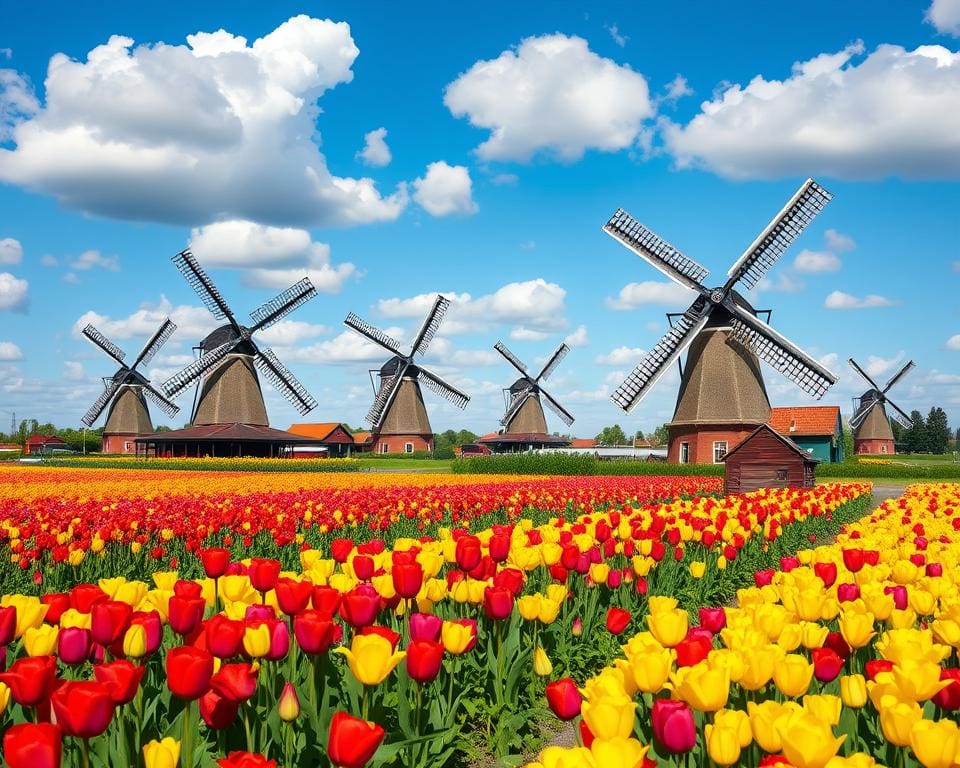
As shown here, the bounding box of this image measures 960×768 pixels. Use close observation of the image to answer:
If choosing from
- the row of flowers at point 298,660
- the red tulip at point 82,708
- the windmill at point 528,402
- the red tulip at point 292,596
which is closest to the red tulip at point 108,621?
the row of flowers at point 298,660

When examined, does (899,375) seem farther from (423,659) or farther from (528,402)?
(423,659)

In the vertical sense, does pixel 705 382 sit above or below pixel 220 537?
above

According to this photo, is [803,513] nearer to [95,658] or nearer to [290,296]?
[95,658]

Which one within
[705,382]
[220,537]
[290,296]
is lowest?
[220,537]

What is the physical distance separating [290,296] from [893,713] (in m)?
54.7

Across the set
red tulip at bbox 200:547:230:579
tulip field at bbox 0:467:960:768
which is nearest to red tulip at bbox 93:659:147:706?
tulip field at bbox 0:467:960:768

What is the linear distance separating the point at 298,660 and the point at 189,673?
5.51 ft

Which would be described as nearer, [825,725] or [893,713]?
[825,725]

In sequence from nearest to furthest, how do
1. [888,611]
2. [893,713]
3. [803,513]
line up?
1. [893,713]
2. [888,611]
3. [803,513]

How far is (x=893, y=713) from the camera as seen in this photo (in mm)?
2465

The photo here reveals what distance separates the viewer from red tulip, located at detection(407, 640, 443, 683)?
3.23 meters

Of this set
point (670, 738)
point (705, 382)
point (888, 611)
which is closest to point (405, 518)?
point (888, 611)

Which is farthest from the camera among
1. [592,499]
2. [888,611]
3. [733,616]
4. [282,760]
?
[592,499]

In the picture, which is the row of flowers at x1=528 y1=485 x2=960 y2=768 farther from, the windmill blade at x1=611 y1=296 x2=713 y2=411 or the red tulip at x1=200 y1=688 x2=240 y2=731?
the windmill blade at x1=611 y1=296 x2=713 y2=411
